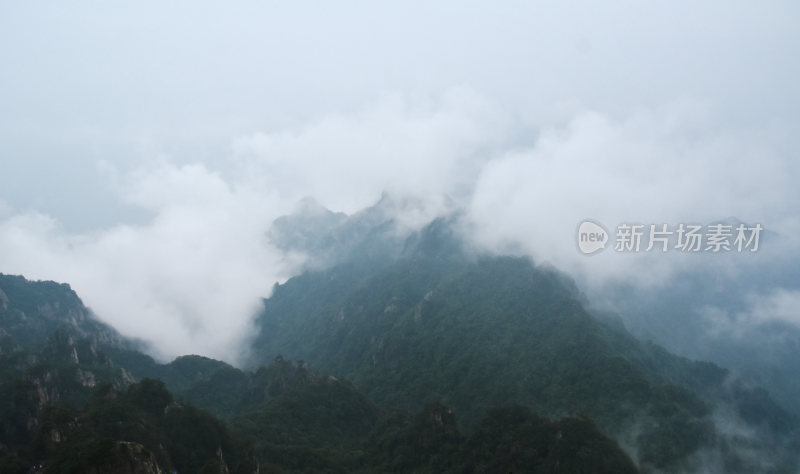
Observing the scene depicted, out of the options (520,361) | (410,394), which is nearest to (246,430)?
(410,394)

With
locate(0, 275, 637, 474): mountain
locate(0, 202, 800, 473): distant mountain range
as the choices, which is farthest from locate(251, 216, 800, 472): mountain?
locate(0, 275, 637, 474): mountain

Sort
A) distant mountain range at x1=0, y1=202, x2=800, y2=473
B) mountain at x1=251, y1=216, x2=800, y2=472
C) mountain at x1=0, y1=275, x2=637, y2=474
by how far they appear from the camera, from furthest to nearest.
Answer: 1. mountain at x1=251, y1=216, x2=800, y2=472
2. distant mountain range at x1=0, y1=202, x2=800, y2=473
3. mountain at x1=0, y1=275, x2=637, y2=474

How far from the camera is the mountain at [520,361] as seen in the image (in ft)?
251

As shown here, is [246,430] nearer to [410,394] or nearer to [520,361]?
[410,394]

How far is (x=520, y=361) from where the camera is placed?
101 metres

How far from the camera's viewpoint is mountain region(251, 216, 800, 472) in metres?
76.4

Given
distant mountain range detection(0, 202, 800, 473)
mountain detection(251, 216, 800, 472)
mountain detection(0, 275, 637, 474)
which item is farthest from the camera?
mountain detection(251, 216, 800, 472)

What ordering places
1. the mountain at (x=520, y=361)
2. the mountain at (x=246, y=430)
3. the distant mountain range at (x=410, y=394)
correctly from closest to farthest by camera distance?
the mountain at (x=246, y=430) < the distant mountain range at (x=410, y=394) < the mountain at (x=520, y=361)

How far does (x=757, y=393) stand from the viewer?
102 metres

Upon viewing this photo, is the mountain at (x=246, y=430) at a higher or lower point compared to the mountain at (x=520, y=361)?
lower

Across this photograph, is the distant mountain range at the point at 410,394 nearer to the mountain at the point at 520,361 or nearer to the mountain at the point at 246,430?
the mountain at the point at 246,430

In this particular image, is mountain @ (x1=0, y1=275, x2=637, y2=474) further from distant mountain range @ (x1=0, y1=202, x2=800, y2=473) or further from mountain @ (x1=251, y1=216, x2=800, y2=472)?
mountain @ (x1=251, y1=216, x2=800, y2=472)

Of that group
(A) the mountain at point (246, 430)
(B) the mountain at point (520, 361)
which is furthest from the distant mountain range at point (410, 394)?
(B) the mountain at point (520, 361)

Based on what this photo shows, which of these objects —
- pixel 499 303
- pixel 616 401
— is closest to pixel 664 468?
pixel 616 401
